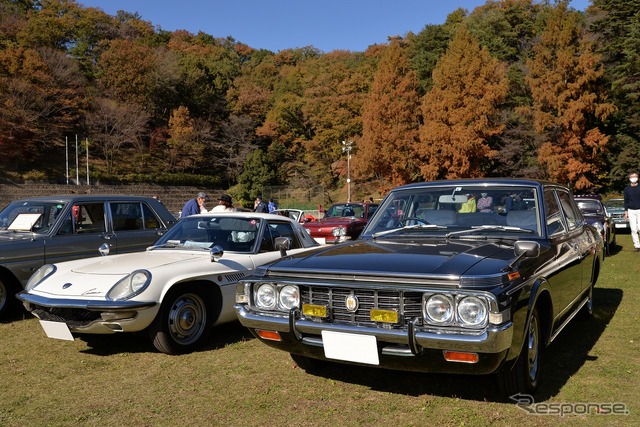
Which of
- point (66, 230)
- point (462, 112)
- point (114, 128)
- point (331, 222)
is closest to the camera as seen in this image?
point (66, 230)

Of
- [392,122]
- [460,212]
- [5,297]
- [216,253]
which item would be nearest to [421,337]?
[460,212]

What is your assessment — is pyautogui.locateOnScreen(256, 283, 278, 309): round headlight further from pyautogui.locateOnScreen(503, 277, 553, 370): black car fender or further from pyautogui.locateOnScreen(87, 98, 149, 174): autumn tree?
pyautogui.locateOnScreen(87, 98, 149, 174): autumn tree

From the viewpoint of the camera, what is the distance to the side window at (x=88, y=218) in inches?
298

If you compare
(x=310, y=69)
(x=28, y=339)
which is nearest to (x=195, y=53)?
(x=310, y=69)

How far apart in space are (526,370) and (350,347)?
1301 mm

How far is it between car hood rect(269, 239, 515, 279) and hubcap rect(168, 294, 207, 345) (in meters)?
1.69

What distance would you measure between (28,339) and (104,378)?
1.95m

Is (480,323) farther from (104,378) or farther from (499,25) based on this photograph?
(499,25)

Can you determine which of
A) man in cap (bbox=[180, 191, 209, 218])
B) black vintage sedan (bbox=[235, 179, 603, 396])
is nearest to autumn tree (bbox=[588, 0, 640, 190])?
man in cap (bbox=[180, 191, 209, 218])

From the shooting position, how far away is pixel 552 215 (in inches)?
194

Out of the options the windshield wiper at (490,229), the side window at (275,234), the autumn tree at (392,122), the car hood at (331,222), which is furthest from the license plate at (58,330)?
the autumn tree at (392,122)

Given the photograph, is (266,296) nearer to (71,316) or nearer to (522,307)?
(522,307)

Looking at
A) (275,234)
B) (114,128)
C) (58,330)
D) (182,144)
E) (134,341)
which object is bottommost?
(134,341)

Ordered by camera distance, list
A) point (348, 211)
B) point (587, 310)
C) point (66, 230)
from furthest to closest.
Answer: point (348, 211)
point (66, 230)
point (587, 310)
